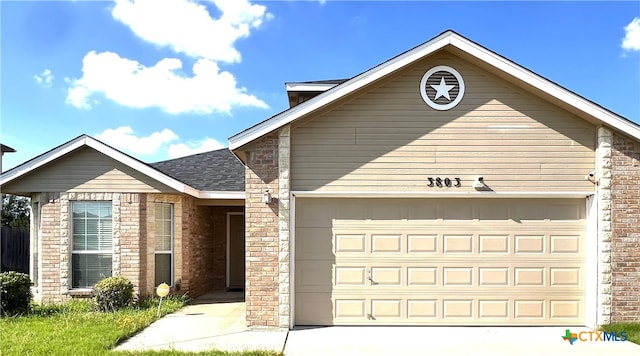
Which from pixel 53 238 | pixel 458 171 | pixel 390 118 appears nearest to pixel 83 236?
pixel 53 238

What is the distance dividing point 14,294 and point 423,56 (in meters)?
9.17

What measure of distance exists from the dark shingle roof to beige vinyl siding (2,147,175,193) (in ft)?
3.76

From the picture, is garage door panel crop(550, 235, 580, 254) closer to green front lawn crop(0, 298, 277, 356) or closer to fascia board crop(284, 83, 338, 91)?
green front lawn crop(0, 298, 277, 356)

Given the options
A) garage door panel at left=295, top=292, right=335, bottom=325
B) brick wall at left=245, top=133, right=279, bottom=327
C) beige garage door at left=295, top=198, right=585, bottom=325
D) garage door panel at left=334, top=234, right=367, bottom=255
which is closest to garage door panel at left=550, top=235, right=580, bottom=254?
beige garage door at left=295, top=198, right=585, bottom=325

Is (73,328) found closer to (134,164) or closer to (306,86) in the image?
(134,164)

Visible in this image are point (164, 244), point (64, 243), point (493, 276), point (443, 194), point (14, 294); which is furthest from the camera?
point (164, 244)

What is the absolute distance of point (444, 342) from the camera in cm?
785

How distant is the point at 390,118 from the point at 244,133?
2.65 metres

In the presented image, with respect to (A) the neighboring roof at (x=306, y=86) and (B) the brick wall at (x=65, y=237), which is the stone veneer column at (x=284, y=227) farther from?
(B) the brick wall at (x=65, y=237)

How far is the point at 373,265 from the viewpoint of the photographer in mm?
8961

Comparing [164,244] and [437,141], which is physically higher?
[437,141]

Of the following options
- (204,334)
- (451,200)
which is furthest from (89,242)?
(451,200)

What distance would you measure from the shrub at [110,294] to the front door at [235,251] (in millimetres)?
4566

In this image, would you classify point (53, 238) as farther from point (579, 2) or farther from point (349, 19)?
point (579, 2)
